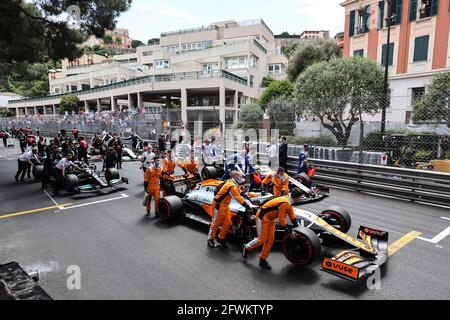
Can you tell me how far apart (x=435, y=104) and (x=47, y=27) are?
63.4ft

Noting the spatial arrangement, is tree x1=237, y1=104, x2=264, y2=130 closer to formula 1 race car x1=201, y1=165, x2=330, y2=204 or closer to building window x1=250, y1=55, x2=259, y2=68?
formula 1 race car x1=201, y1=165, x2=330, y2=204

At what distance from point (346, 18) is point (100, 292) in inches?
1203

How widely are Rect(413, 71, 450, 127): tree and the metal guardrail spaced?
16.9 feet

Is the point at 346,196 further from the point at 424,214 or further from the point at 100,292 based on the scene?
the point at 100,292

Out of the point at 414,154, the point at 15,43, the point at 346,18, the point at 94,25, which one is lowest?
the point at 414,154

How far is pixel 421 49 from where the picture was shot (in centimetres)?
2202

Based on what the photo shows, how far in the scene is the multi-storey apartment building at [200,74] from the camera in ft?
118

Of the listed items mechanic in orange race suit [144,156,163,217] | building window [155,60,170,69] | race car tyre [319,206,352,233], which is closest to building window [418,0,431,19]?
race car tyre [319,206,352,233]

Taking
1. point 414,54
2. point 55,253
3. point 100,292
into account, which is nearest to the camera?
point 100,292

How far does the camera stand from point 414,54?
22.4 m

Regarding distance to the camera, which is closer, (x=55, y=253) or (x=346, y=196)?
(x=55, y=253)

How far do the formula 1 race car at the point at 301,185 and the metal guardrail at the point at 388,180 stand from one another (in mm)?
1347
